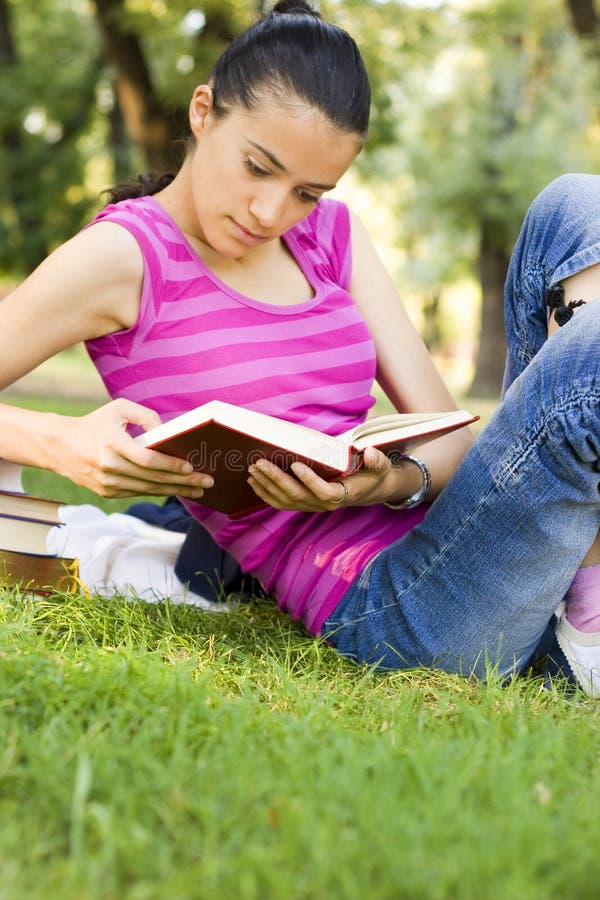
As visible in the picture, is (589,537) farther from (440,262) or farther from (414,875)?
(440,262)

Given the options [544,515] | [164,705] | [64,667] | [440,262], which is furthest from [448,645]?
[440,262]

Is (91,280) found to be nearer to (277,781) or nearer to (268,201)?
(268,201)

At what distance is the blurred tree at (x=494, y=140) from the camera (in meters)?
14.3

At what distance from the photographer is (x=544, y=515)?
2.00m

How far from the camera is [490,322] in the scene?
14500 mm

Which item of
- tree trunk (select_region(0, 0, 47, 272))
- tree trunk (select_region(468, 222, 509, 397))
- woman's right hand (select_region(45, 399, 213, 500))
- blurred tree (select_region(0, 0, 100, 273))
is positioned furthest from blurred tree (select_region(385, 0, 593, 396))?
woman's right hand (select_region(45, 399, 213, 500))

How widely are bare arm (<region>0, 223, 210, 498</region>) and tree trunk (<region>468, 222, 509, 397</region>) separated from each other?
1242 cm

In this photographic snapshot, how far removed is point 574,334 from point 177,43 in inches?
334

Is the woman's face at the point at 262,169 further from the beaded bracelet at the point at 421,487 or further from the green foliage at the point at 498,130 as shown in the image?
the green foliage at the point at 498,130

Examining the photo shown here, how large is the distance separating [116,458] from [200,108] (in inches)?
36.4

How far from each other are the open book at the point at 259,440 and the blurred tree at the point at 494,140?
12.4 m

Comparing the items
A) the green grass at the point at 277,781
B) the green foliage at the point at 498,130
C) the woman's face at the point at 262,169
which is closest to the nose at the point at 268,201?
the woman's face at the point at 262,169

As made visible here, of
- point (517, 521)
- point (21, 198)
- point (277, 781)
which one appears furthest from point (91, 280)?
point (21, 198)

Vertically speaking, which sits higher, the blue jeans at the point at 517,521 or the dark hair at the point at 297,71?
the dark hair at the point at 297,71
